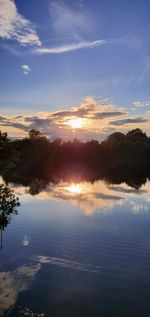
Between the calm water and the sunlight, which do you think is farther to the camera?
the sunlight

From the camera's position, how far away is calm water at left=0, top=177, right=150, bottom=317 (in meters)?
16.6

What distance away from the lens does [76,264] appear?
2277cm

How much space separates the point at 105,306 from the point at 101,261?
6.62 m

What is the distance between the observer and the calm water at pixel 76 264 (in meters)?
16.6

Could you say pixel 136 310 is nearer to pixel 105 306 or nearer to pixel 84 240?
pixel 105 306

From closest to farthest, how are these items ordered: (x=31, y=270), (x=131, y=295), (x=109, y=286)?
(x=131, y=295) → (x=109, y=286) → (x=31, y=270)

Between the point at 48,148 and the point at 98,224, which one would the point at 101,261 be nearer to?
the point at 98,224

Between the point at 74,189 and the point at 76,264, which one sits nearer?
the point at 76,264

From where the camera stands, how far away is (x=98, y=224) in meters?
34.1

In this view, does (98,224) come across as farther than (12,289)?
Yes

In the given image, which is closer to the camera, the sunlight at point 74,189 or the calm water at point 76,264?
the calm water at point 76,264

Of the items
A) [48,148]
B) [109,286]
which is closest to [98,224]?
[109,286]

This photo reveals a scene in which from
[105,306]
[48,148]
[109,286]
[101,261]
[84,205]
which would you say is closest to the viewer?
[105,306]

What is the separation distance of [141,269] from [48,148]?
168141mm
